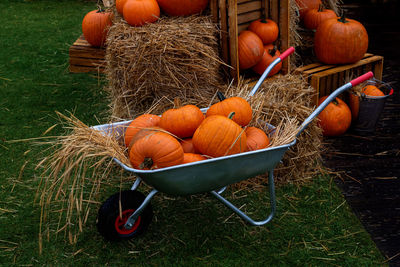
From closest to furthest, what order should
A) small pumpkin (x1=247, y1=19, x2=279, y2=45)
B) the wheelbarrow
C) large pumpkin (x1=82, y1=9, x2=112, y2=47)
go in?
1. the wheelbarrow
2. small pumpkin (x1=247, y1=19, x2=279, y2=45)
3. large pumpkin (x1=82, y1=9, x2=112, y2=47)

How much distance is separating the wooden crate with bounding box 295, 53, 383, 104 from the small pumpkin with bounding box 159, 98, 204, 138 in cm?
168

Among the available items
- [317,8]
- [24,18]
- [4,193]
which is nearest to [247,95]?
[4,193]

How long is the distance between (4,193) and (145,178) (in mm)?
1491

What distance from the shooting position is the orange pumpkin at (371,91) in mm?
3832

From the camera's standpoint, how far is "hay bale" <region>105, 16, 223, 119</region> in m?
3.20

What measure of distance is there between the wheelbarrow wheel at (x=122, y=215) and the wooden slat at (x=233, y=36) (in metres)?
1.40

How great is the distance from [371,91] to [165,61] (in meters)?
1.83

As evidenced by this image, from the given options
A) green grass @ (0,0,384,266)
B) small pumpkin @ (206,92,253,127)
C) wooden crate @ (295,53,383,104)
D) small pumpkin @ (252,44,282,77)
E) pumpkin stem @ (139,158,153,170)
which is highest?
small pumpkin @ (206,92,253,127)

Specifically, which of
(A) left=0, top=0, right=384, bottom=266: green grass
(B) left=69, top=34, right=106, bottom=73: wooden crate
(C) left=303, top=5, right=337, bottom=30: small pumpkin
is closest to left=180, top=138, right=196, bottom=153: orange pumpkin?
(A) left=0, top=0, right=384, bottom=266: green grass

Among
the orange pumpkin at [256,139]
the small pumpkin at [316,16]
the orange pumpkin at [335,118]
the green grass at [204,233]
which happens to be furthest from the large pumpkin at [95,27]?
the orange pumpkin at [256,139]

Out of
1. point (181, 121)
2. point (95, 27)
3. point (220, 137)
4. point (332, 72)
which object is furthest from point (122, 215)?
point (95, 27)

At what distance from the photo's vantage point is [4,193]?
3123 millimetres

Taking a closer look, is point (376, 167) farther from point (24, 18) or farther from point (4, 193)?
point (24, 18)

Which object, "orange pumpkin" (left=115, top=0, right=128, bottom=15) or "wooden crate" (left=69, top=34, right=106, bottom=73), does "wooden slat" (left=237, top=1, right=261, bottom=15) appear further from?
"wooden crate" (left=69, top=34, right=106, bottom=73)
